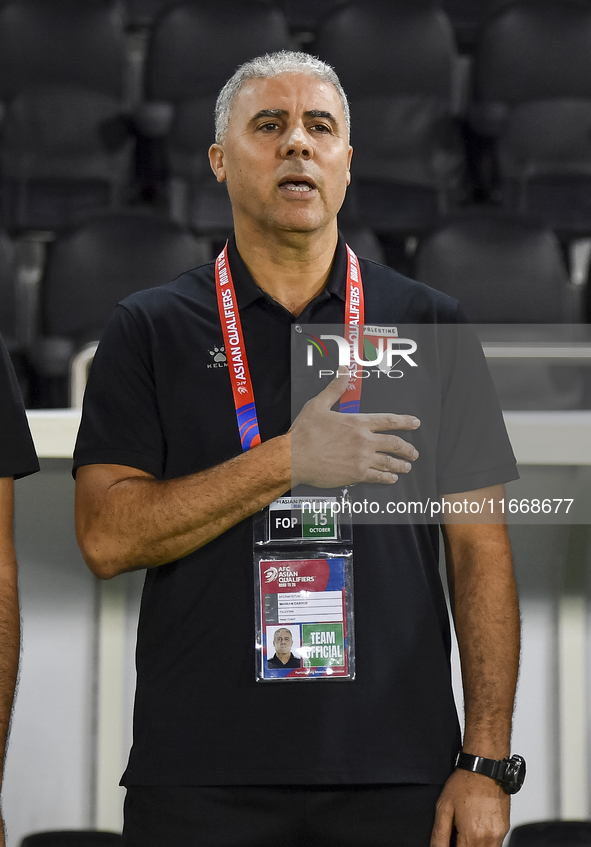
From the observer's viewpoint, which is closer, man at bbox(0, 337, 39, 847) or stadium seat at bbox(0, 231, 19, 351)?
man at bbox(0, 337, 39, 847)

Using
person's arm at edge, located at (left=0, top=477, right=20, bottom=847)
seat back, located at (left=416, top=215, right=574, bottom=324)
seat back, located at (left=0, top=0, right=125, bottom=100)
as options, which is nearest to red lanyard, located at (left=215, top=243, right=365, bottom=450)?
person's arm at edge, located at (left=0, top=477, right=20, bottom=847)

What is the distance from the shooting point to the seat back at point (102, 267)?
8.46 feet

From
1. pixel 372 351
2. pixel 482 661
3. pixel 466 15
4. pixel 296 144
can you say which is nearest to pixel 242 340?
pixel 372 351

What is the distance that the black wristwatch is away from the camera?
1163 mm

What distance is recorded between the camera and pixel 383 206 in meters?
3.04

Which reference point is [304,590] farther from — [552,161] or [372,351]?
[552,161]

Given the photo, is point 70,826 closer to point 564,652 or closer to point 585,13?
point 564,652

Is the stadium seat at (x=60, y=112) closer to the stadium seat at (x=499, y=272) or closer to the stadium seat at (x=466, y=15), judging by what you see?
the stadium seat at (x=499, y=272)

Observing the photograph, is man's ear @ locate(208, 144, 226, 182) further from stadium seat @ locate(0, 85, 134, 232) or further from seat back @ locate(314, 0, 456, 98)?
seat back @ locate(314, 0, 456, 98)

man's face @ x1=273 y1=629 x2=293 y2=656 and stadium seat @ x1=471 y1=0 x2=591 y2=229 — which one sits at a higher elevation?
stadium seat @ x1=471 y1=0 x2=591 y2=229

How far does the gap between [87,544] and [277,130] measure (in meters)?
0.66

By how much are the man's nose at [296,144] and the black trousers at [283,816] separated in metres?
0.86

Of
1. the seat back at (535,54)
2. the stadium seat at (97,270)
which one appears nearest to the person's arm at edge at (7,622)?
the stadium seat at (97,270)

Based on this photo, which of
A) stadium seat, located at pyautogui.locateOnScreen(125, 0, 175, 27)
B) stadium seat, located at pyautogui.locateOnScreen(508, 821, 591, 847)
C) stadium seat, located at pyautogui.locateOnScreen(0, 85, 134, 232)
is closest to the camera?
stadium seat, located at pyautogui.locateOnScreen(508, 821, 591, 847)
